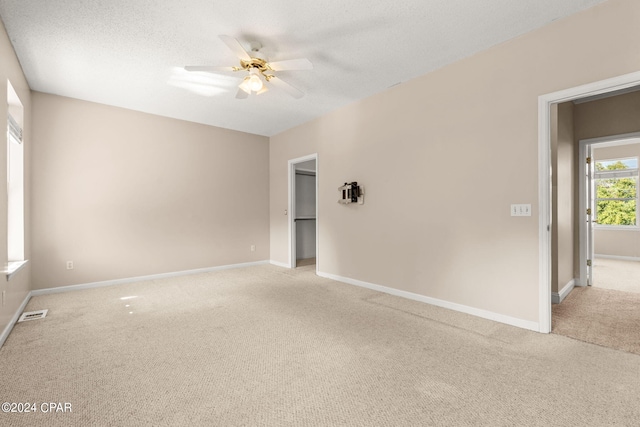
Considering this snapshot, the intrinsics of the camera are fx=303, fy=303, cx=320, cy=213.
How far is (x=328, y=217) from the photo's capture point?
490 centimetres

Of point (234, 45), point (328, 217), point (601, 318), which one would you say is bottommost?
point (601, 318)

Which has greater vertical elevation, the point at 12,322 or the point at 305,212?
the point at 305,212

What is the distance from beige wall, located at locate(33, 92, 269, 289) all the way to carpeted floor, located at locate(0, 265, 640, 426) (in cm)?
138

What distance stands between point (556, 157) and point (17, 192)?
245 inches

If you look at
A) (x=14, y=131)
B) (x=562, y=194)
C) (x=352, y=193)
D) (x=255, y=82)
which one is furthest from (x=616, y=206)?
(x=14, y=131)

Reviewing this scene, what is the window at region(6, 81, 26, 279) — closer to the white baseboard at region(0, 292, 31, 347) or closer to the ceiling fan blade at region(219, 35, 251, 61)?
the white baseboard at region(0, 292, 31, 347)

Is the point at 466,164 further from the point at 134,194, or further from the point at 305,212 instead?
the point at 134,194

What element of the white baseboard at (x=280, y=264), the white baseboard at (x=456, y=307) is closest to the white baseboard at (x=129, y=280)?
the white baseboard at (x=280, y=264)

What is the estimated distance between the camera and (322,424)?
150 cm

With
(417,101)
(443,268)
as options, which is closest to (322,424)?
(443,268)

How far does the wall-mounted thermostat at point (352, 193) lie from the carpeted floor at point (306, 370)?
160 cm

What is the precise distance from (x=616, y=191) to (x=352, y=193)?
21.2 ft

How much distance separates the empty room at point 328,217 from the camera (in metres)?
1.84

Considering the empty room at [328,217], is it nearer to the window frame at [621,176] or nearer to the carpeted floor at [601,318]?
the carpeted floor at [601,318]
